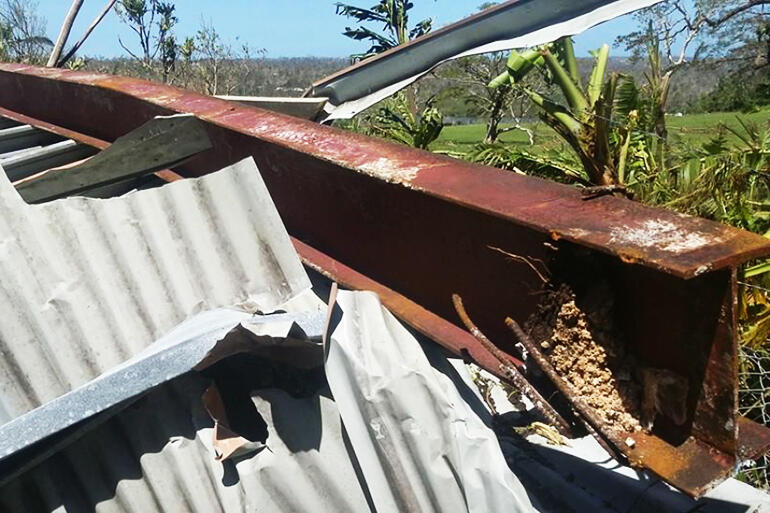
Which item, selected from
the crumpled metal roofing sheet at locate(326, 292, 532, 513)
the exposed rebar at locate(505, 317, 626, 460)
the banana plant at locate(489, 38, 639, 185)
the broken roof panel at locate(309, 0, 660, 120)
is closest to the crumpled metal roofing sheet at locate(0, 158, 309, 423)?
the crumpled metal roofing sheet at locate(326, 292, 532, 513)

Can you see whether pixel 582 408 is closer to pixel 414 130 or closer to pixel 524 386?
pixel 524 386

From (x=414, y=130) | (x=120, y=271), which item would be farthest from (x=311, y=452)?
(x=414, y=130)

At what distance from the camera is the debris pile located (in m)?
1.66

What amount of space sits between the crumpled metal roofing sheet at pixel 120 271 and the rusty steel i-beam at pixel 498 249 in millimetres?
298

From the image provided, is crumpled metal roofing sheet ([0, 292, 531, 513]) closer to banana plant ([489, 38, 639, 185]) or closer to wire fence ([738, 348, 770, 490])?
wire fence ([738, 348, 770, 490])

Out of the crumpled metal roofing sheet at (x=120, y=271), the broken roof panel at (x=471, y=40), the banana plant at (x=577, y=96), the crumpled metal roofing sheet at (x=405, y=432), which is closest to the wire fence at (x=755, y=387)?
the banana plant at (x=577, y=96)

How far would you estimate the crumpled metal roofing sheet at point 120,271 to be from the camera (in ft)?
6.57

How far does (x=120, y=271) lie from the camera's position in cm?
218

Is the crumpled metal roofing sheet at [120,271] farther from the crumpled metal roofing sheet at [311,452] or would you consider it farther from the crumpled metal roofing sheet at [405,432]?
the crumpled metal roofing sheet at [405,432]

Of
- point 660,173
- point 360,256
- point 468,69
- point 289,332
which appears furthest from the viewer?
point 468,69

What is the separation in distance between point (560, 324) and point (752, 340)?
8.77ft

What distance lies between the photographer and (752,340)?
388cm

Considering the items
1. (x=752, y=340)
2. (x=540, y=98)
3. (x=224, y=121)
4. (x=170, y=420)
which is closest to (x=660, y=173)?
(x=540, y=98)

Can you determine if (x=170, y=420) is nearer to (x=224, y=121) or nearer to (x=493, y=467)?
(x=493, y=467)
